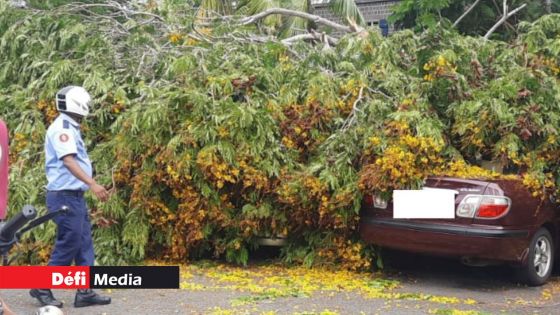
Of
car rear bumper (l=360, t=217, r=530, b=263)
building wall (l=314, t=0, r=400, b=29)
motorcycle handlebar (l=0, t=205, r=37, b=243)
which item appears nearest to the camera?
motorcycle handlebar (l=0, t=205, r=37, b=243)

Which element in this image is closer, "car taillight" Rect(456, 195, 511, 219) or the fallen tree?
"car taillight" Rect(456, 195, 511, 219)

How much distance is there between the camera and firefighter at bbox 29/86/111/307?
18.6 ft

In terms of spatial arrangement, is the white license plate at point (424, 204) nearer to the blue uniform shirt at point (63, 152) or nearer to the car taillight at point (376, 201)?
the car taillight at point (376, 201)

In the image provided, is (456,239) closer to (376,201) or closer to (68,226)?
(376,201)

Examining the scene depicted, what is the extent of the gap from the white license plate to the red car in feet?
0.19

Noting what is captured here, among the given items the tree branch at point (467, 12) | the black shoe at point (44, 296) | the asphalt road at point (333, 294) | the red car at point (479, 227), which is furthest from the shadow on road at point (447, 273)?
the tree branch at point (467, 12)

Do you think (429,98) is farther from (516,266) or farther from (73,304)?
(73,304)

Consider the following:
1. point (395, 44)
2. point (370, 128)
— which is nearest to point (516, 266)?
point (370, 128)

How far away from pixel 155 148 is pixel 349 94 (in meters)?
2.04

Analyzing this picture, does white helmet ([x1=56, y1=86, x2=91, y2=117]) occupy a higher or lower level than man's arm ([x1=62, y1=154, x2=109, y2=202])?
higher

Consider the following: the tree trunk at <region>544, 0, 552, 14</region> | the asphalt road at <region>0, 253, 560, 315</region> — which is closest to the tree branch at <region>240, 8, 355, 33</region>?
the tree trunk at <region>544, 0, 552, 14</region>

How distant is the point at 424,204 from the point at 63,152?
3020 millimetres

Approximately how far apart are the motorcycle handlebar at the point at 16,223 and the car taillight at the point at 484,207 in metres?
4.43

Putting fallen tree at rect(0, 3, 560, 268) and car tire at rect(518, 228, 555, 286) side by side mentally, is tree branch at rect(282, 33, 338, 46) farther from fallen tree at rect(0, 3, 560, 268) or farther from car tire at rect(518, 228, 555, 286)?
car tire at rect(518, 228, 555, 286)
